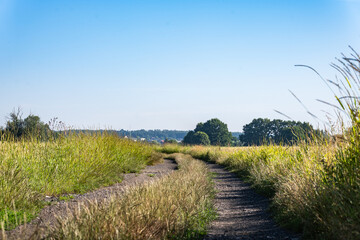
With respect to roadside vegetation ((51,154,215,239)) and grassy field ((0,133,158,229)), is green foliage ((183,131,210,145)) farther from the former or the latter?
roadside vegetation ((51,154,215,239))

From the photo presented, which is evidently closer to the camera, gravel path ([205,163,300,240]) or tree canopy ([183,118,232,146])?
gravel path ([205,163,300,240])

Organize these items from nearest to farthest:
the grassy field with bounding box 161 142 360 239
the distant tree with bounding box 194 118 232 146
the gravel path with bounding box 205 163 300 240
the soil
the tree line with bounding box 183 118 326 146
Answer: the grassy field with bounding box 161 142 360 239 < the soil < the gravel path with bounding box 205 163 300 240 < the tree line with bounding box 183 118 326 146 < the distant tree with bounding box 194 118 232 146

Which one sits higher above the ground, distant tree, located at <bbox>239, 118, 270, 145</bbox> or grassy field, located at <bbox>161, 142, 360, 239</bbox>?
distant tree, located at <bbox>239, 118, 270, 145</bbox>

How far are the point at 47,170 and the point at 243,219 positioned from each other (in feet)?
16.4

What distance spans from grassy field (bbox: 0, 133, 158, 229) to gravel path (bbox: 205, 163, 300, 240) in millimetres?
3384

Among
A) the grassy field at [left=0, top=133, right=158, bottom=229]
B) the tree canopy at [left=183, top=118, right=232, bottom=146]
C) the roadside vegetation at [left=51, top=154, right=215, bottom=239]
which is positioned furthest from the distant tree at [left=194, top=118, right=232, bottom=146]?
the roadside vegetation at [left=51, top=154, right=215, bottom=239]

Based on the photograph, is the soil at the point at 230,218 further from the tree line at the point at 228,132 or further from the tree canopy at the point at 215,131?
the tree canopy at the point at 215,131

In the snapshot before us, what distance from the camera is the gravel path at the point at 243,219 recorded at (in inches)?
200

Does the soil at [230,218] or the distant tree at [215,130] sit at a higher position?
the distant tree at [215,130]

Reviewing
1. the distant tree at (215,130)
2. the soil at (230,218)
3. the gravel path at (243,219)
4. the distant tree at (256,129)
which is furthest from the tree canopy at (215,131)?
the soil at (230,218)

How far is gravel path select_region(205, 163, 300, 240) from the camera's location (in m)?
5.07

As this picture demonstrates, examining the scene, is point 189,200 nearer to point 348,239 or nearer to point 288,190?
point 288,190

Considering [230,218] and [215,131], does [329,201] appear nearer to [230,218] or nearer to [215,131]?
[230,218]

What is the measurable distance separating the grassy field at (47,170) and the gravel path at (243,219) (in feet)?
11.1
